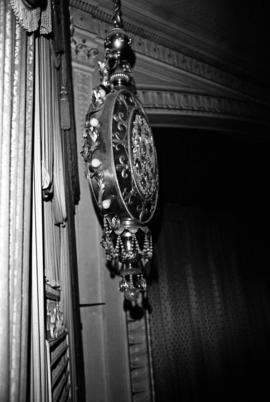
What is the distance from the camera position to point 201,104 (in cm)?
321

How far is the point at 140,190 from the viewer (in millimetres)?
1843

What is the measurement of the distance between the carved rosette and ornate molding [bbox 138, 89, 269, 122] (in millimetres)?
923

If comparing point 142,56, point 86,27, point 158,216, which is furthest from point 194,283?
point 86,27

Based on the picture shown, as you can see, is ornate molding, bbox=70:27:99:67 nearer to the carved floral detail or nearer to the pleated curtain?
the carved floral detail

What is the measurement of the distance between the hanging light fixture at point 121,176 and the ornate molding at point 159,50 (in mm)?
840

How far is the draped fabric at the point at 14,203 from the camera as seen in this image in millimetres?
741

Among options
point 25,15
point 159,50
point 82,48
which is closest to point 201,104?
point 159,50

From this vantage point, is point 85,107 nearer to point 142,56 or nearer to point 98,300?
point 142,56

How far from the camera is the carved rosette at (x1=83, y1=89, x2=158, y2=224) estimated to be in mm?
1754

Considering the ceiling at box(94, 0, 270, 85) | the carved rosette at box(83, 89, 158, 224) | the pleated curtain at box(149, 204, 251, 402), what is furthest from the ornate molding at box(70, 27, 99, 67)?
the pleated curtain at box(149, 204, 251, 402)

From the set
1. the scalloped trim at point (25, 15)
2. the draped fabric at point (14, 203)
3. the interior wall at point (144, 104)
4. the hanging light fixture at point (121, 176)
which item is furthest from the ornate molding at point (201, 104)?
the draped fabric at point (14, 203)

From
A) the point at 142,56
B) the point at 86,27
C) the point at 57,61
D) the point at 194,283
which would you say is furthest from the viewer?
the point at 194,283

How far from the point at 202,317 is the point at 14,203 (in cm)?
332

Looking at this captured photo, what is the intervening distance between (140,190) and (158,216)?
185cm
